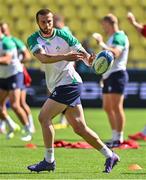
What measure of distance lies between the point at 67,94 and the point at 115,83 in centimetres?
375

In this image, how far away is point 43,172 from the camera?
9305mm

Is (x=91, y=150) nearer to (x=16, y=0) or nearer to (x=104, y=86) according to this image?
(x=104, y=86)

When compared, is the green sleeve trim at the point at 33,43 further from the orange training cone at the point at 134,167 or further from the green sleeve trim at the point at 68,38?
the orange training cone at the point at 134,167

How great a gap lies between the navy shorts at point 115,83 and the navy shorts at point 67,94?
11.8ft

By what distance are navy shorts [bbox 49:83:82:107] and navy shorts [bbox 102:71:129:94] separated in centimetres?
360

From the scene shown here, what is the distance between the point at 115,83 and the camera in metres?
12.8

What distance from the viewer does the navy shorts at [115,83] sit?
12820mm

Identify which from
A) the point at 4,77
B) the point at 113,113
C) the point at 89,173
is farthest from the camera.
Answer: the point at 4,77

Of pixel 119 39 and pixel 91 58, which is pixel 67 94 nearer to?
pixel 91 58

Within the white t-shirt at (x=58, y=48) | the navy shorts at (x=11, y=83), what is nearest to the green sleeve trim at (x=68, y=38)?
the white t-shirt at (x=58, y=48)

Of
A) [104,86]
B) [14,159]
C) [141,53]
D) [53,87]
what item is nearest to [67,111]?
[53,87]

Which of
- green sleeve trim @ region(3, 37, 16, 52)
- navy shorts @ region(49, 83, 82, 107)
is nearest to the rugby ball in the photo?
navy shorts @ region(49, 83, 82, 107)

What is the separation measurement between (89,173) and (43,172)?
0.68 metres

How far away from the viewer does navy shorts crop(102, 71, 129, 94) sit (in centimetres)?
1282
